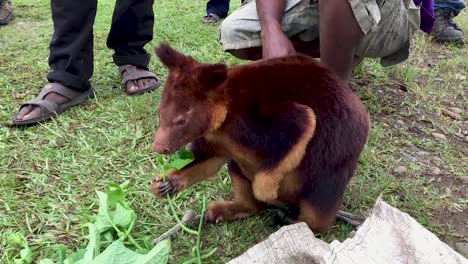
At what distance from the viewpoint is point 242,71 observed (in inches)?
74.3

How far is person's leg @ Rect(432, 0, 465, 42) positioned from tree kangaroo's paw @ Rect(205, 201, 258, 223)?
333 cm

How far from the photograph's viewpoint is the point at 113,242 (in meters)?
1.78

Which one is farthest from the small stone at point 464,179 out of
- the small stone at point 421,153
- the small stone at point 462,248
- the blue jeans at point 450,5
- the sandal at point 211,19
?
the sandal at point 211,19

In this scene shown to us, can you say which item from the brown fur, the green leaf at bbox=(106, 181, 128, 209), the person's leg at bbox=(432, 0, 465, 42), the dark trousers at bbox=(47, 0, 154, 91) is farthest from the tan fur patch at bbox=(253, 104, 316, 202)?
the person's leg at bbox=(432, 0, 465, 42)

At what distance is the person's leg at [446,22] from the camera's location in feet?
15.2

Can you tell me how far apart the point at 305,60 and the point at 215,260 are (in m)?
0.89

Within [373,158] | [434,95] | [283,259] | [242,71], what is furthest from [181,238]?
[434,95]

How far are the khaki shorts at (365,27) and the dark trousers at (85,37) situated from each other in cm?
60

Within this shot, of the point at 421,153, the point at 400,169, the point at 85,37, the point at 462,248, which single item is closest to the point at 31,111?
the point at 85,37

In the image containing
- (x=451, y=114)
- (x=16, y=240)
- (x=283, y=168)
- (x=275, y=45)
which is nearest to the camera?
(x=283, y=168)

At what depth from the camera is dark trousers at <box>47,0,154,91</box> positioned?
9.97 ft

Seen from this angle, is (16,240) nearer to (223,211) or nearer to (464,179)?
(223,211)

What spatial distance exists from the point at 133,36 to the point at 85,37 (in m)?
0.39

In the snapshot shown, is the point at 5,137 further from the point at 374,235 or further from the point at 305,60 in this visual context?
the point at 374,235
